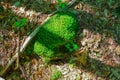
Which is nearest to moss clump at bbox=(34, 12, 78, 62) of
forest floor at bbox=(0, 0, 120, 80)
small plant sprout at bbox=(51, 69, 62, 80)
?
forest floor at bbox=(0, 0, 120, 80)

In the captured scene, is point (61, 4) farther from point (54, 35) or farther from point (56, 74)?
point (56, 74)

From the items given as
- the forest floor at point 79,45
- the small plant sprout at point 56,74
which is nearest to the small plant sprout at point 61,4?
the forest floor at point 79,45

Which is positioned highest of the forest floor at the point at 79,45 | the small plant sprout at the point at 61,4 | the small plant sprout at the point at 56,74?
the small plant sprout at the point at 61,4

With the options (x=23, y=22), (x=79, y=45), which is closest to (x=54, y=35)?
(x=79, y=45)

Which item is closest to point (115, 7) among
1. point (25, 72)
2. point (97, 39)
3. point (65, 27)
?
point (97, 39)

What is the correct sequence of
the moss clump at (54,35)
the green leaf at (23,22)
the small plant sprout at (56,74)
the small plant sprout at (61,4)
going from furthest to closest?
1. the small plant sprout at (61,4)
2. the green leaf at (23,22)
3. the moss clump at (54,35)
4. the small plant sprout at (56,74)

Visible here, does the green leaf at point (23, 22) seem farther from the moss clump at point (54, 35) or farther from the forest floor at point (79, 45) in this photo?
the moss clump at point (54, 35)
